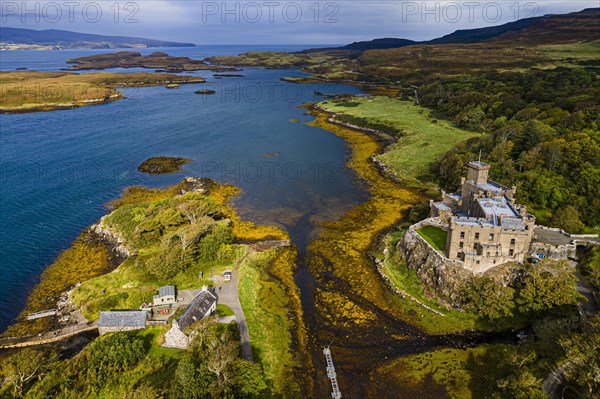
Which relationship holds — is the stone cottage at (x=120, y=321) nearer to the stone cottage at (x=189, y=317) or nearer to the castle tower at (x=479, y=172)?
the stone cottage at (x=189, y=317)

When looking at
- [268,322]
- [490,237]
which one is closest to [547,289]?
[490,237]

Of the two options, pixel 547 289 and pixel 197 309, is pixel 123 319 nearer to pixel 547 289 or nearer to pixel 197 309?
pixel 197 309

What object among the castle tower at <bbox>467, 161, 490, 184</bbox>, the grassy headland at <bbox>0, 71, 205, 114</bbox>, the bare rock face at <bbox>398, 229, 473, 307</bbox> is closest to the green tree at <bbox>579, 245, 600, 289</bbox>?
the bare rock face at <bbox>398, 229, 473, 307</bbox>

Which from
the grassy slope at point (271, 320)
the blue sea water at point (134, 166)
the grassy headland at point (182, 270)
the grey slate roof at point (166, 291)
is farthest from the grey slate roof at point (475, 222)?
the grey slate roof at point (166, 291)

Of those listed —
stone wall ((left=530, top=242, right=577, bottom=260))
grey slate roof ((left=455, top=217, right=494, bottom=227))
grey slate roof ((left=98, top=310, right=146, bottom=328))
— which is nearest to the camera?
grey slate roof ((left=98, top=310, right=146, bottom=328))

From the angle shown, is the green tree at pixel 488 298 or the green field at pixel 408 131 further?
the green field at pixel 408 131

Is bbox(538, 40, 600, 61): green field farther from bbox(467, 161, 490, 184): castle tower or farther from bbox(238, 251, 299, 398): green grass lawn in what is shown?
bbox(238, 251, 299, 398): green grass lawn

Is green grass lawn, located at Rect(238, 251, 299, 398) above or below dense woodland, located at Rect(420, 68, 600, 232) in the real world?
below
